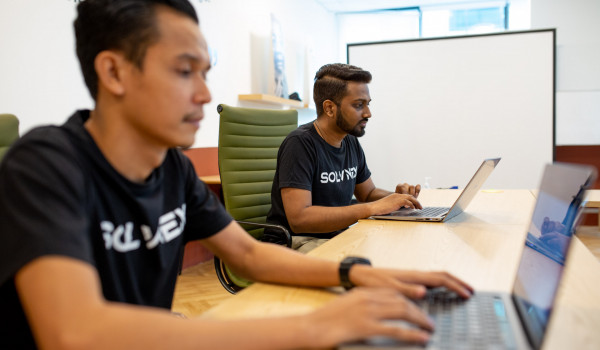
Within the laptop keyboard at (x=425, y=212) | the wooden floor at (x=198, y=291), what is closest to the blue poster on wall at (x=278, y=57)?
the wooden floor at (x=198, y=291)

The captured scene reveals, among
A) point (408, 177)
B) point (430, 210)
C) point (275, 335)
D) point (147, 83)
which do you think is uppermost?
point (147, 83)

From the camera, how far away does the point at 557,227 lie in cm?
90

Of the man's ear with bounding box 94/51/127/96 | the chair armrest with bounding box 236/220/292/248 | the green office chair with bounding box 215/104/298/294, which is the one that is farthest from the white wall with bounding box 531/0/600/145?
the man's ear with bounding box 94/51/127/96

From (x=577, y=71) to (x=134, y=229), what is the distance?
15.7 ft

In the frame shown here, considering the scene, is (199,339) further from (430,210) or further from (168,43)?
(430,210)

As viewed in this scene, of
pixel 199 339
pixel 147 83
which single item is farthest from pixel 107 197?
pixel 199 339

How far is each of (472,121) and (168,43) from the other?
3646 mm

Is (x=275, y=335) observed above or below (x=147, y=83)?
below

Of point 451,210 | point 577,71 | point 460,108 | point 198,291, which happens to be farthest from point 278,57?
point 451,210

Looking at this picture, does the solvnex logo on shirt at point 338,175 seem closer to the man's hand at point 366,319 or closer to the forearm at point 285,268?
the forearm at point 285,268

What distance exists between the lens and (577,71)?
15.0ft

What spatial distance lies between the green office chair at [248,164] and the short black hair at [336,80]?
0.21 metres

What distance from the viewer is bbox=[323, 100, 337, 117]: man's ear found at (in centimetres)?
213

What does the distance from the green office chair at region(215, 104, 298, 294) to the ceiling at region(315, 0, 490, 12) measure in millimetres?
4375
